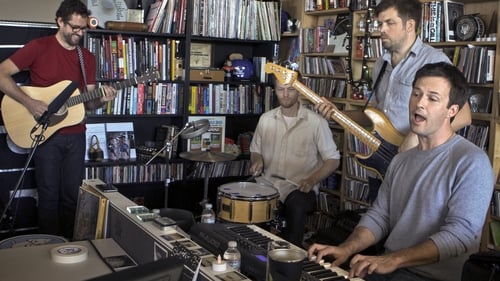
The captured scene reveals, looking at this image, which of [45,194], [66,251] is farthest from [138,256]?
[45,194]

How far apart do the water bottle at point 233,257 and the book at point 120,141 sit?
3022 mm

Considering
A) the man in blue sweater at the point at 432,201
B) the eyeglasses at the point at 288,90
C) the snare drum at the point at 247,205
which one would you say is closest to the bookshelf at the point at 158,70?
the snare drum at the point at 247,205

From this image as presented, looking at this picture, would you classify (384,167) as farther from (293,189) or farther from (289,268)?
(289,268)

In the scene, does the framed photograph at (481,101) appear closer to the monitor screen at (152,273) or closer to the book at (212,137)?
the book at (212,137)

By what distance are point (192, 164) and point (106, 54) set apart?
→ 1.14 m

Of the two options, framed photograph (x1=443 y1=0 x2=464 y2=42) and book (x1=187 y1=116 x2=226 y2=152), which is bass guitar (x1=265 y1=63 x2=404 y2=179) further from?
book (x1=187 y1=116 x2=226 y2=152)

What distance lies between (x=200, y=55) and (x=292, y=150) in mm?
1543

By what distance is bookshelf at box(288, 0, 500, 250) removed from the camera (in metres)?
3.17

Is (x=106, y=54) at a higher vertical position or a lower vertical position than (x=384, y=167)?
higher

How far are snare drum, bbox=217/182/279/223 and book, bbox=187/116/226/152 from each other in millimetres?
1463

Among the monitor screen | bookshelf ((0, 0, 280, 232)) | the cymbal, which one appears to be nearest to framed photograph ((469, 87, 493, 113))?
the cymbal

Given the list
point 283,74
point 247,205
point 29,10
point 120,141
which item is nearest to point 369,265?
point 247,205

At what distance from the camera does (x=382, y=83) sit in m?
3.03

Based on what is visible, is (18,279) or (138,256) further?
(138,256)
